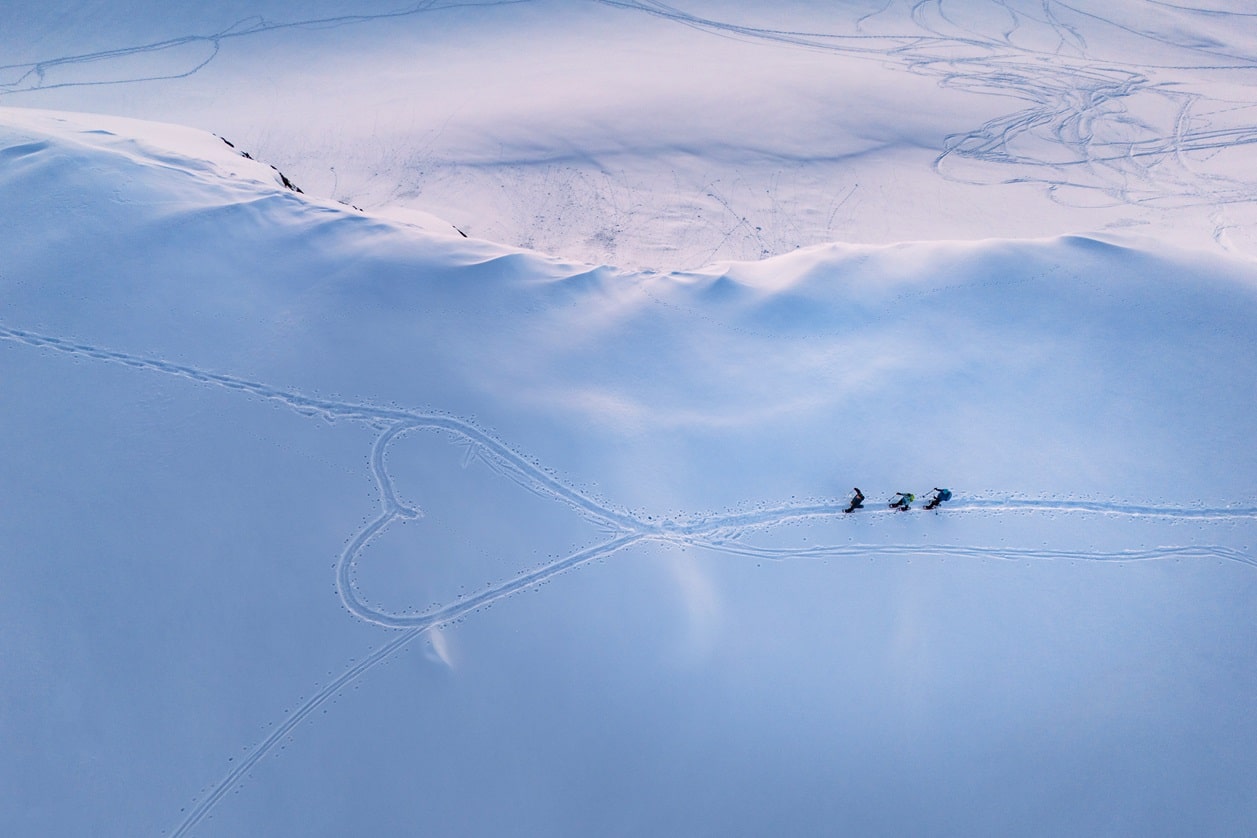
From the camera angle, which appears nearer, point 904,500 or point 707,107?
point 904,500

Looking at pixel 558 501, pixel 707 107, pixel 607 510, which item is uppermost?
pixel 707 107

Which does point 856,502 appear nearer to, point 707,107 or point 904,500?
point 904,500

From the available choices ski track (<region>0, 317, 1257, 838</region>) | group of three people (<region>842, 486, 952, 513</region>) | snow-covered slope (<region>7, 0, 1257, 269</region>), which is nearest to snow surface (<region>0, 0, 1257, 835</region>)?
ski track (<region>0, 317, 1257, 838</region>)

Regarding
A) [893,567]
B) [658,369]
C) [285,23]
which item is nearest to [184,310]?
[658,369]

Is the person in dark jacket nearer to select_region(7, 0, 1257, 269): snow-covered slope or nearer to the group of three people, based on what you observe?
the group of three people

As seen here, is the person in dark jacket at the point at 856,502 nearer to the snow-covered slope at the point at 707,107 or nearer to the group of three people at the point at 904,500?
the group of three people at the point at 904,500

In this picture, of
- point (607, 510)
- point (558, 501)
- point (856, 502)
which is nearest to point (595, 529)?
point (607, 510)

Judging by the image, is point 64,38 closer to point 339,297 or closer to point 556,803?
point 339,297
